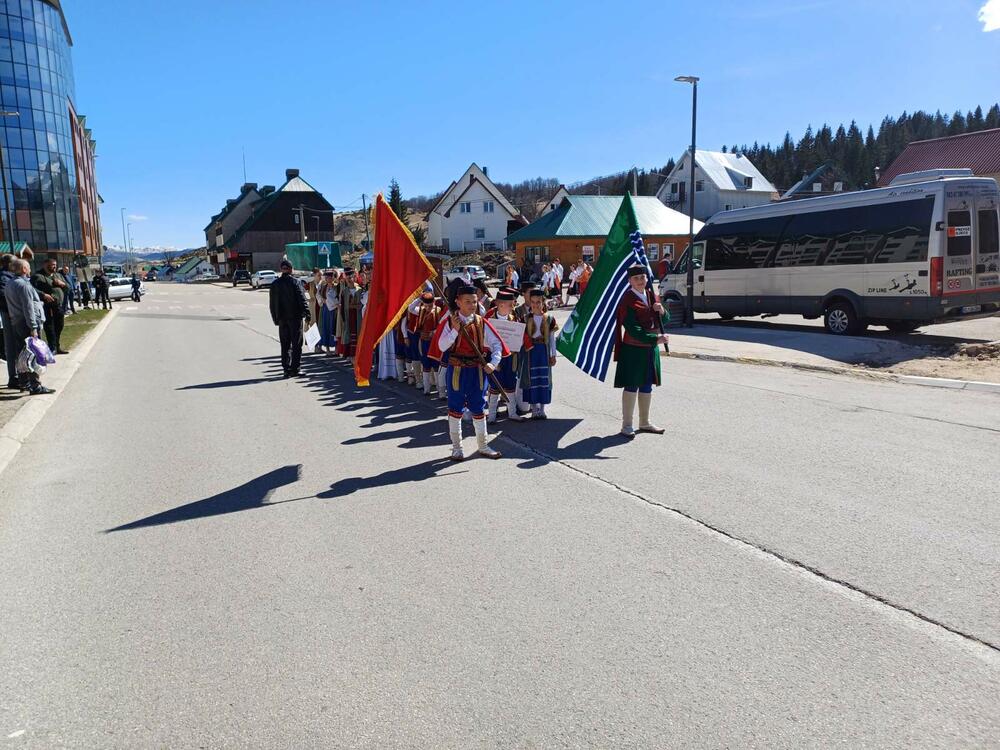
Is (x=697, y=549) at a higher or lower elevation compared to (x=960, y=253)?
lower

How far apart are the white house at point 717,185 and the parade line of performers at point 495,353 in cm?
6147

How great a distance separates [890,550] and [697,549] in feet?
3.82

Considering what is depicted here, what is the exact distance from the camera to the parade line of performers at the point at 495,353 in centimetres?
695

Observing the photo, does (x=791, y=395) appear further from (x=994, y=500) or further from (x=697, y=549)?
(x=697, y=549)

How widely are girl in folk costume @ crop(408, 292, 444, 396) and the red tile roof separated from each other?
47.9m

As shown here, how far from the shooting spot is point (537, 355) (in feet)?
28.5

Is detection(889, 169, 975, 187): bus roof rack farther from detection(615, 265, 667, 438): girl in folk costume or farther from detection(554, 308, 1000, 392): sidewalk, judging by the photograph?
detection(615, 265, 667, 438): girl in folk costume

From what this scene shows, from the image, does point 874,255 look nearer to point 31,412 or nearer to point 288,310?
point 288,310

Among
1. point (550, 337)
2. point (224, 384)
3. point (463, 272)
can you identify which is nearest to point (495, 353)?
point (550, 337)

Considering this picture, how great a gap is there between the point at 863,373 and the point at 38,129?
72.1 metres

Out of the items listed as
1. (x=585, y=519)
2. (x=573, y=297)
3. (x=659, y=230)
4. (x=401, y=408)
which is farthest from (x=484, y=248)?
(x=585, y=519)

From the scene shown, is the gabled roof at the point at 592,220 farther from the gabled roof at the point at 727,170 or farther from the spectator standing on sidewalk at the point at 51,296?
the spectator standing on sidewalk at the point at 51,296

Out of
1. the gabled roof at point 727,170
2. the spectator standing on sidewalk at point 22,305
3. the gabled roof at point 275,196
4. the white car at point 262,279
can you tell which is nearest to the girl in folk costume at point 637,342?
the spectator standing on sidewalk at point 22,305

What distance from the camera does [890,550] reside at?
4531mm
